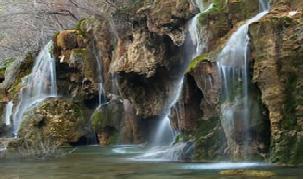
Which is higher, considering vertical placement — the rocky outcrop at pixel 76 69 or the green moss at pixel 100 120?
the rocky outcrop at pixel 76 69

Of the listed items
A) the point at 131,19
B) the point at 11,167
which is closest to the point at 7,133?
the point at 131,19

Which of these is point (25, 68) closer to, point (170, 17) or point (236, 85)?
point (170, 17)

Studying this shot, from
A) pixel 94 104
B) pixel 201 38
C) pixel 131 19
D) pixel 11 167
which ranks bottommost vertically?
pixel 11 167

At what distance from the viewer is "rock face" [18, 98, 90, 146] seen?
25.5 meters

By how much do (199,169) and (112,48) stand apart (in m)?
15.1

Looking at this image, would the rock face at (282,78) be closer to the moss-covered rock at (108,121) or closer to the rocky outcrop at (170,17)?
the rocky outcrop at (170,17)

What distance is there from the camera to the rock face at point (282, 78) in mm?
13609

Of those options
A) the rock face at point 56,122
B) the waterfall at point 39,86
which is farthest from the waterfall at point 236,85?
the waterfall at point 39,86

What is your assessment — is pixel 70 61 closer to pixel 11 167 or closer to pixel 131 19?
pixel 131 19

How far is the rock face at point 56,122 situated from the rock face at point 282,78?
13176mm

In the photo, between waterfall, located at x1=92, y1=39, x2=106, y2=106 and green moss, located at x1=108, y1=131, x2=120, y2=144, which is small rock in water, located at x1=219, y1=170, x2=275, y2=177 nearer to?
green moss, located at x1=108, y1=131, x2=120, y2=144

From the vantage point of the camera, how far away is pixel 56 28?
3494 centimetres

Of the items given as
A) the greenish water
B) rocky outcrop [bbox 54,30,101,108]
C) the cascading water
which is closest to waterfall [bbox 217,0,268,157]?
the greenish water

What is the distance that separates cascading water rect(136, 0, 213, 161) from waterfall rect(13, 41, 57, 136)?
7.87 metres
